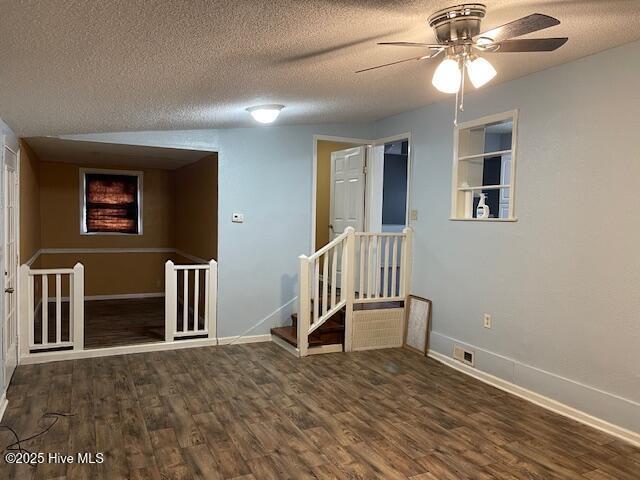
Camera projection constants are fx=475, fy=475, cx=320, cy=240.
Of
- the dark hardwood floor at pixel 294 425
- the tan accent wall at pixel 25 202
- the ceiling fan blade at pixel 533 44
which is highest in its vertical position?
the ceiling fan blade at pixel 533 44

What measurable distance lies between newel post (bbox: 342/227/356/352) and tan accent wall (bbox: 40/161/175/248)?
401 cm

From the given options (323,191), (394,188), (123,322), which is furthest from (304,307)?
(394,188)

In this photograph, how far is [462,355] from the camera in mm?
4363

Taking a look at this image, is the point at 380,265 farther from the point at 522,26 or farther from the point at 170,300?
the point at 522,26

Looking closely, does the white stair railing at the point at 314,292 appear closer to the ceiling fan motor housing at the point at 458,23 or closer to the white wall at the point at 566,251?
the white wall at the point at 566,251

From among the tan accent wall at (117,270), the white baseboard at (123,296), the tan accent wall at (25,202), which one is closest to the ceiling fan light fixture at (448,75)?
the tan accent wall at (25,202)

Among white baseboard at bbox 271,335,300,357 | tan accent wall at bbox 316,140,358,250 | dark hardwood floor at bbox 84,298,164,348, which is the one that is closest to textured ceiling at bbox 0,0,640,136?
dark hardwood floor at bbox 84,298,164,348

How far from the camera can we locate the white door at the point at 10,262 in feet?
11.7

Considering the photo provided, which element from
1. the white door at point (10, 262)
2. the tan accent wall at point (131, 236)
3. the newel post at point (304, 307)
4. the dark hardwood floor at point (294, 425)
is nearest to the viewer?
the dark hardwood floor at point (294, 425)

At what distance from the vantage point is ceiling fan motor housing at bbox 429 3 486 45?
7.25 ft

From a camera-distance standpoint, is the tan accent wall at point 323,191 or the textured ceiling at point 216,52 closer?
the textured ceiling at point 216,52

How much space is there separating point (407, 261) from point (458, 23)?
3069 millimetres

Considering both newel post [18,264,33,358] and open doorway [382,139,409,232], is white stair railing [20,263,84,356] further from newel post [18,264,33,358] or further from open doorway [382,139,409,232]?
open doorway [382,139,409,232]

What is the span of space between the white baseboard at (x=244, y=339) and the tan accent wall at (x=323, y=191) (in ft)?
5.88
